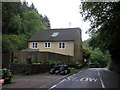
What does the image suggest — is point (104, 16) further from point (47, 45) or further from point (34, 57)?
point (47, 45)

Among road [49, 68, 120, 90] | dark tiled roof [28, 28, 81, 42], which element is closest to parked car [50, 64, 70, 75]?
road [49, 68, 120, 90]

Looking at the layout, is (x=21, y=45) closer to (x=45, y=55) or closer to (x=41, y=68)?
(x=45, y=55)

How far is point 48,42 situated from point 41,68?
83.2 feet

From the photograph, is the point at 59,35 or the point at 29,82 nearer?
the point at 29,82

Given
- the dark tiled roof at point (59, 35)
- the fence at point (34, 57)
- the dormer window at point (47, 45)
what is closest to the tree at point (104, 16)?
the fence at point (34, 57)

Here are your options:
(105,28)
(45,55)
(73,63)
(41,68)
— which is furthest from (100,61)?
(105,28)

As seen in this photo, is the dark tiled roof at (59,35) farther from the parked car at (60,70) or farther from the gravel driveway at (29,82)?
the gravel driveway at (29,82)

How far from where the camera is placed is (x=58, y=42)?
171 feet

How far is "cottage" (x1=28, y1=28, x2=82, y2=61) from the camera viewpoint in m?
51.0

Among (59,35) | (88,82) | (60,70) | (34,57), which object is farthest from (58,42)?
(88,82)

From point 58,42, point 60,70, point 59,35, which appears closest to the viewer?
point 60,70

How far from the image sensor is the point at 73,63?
44.8m

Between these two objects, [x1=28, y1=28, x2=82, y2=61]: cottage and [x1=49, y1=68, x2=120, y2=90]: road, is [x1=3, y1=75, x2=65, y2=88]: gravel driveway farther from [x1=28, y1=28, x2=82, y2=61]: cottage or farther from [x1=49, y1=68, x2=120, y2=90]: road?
[x1=28, y1=28, x2=82, y2=61]: cottage

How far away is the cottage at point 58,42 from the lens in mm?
51031
